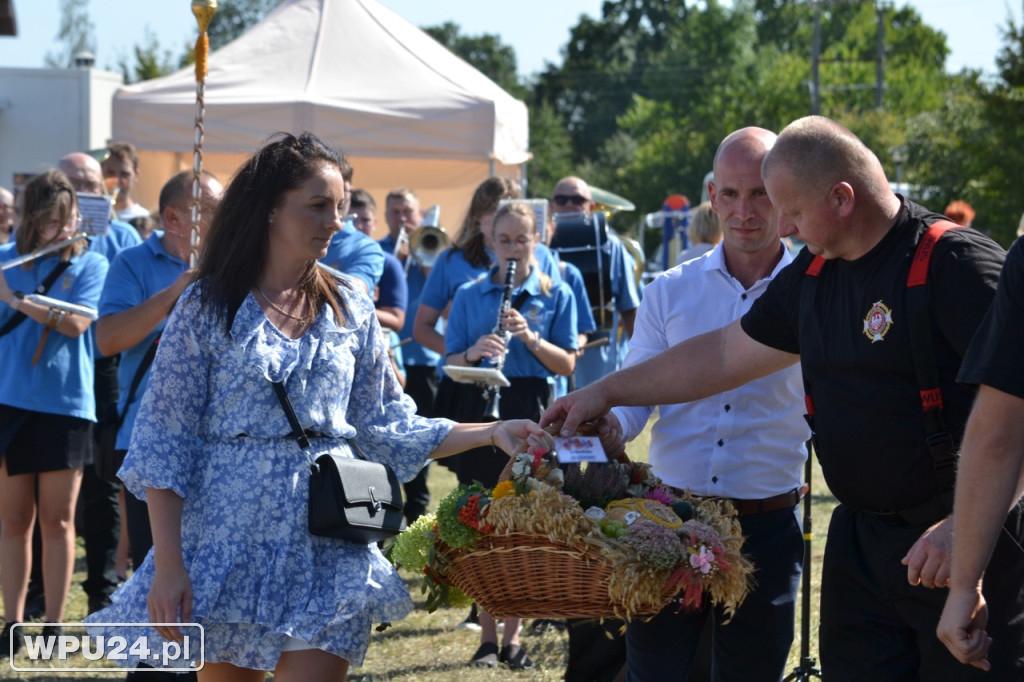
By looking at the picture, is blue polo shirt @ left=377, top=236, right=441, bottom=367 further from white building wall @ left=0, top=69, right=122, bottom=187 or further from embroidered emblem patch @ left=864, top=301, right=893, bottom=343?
white building wall @ left=0, top=69, right=122, bottom=187

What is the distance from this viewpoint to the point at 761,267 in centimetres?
429

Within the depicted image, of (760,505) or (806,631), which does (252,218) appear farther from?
(806,631)

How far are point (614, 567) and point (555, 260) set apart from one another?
4.20m

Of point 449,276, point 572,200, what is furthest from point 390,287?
point 572,200

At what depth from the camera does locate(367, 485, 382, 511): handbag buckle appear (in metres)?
3.49

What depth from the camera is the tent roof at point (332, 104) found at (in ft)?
36.6

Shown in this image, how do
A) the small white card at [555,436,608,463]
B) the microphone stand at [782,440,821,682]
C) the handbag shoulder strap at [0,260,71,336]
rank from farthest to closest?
the handbag shoulder strap at [0,260,71,336], the microphone stand at [782,440,821,682], the small white card at [555,436,608,463]

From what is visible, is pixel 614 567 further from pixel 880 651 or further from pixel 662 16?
pixel 662 16

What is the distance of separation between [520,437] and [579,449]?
22 centimetres

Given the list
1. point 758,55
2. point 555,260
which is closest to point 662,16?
point 758,55

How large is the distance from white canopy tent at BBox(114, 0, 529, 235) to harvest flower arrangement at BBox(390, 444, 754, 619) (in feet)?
24.1

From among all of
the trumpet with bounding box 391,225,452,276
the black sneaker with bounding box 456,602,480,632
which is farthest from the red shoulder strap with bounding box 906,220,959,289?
the trumpet with bounding box 391,225,452,276

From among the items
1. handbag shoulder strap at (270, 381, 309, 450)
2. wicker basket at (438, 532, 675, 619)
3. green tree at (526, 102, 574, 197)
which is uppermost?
handbag shoulder strap at (270, 381, 309, 450)

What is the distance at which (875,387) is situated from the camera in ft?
10.7
